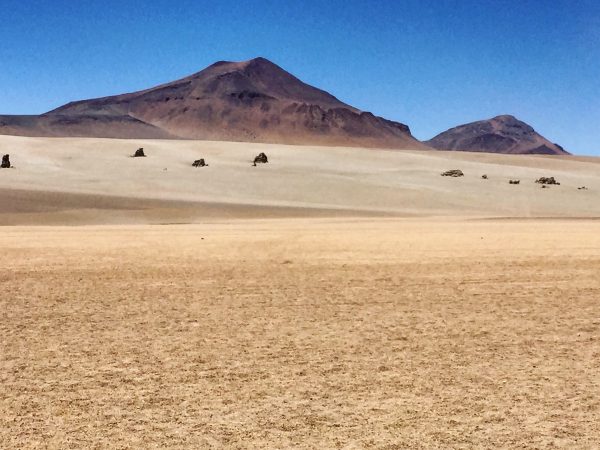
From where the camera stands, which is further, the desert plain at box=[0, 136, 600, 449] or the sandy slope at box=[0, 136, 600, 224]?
the sandy slope at box=[0, 136, 600, 224]

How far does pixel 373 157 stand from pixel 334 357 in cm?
7411

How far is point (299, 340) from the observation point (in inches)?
378

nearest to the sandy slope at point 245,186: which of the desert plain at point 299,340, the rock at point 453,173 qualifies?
the rock at point 453,173

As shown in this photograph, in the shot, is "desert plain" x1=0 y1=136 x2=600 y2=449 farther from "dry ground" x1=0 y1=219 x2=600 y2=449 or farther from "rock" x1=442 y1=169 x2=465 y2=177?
"rock" x1=442 y1=169 x2=465 y2=177

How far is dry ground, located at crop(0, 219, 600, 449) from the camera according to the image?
627 centimetres

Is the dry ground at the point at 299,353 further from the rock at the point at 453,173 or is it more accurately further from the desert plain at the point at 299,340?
the rock at the point at 453,173

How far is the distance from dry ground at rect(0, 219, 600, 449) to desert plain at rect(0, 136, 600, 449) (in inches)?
1.1

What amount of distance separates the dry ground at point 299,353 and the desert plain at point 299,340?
3 cm

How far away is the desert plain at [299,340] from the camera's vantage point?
20.8 feet

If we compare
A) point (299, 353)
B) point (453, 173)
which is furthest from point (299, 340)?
point (453, 173)

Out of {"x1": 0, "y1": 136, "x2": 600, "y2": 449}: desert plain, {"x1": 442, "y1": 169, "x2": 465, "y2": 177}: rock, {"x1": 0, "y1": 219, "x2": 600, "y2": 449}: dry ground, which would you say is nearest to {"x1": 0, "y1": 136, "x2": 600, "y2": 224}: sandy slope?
{"x1": 442, "y1": 169, "x2": 465, "y2": 177}: rock

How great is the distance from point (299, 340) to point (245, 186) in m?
47.2

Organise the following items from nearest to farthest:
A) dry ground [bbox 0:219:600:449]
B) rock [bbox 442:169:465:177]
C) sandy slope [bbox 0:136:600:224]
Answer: dry ground [bbox 0:219:600:449], sandy slope [bbox 0:136:600:224], rock [bbox 442:169:465:177]

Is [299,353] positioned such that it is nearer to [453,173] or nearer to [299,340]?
[299,340]
